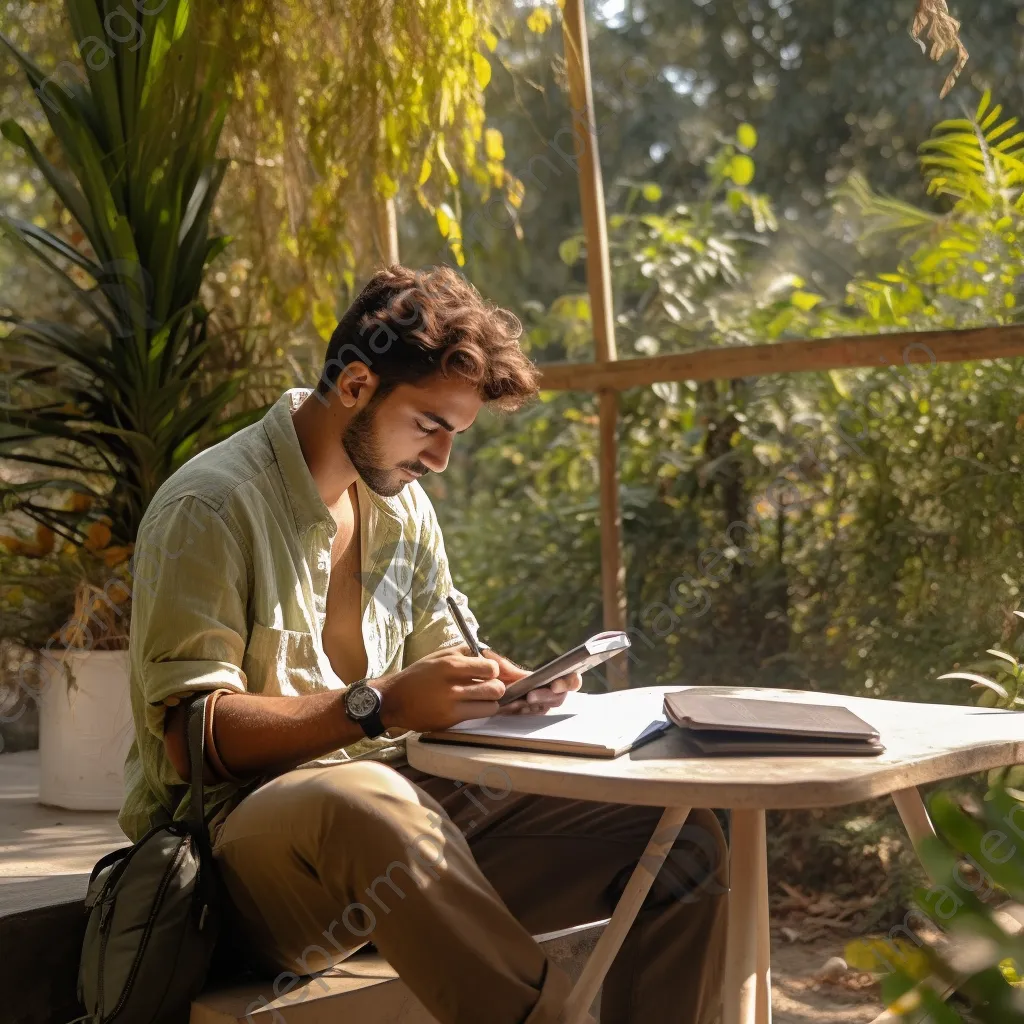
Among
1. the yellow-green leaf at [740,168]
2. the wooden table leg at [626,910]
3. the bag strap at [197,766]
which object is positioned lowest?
the wooden table leg at [626,910]

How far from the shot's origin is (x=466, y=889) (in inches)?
59.4

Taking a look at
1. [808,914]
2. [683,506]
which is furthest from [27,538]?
[808,914]

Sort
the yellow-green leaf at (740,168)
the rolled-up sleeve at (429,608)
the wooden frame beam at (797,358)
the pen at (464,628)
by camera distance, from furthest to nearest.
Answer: the yellow-green leaf at (740,168) → the wooden frame beam at (797,358) → the rolled-up sleeve at (429,608) → the pen at (464,628)

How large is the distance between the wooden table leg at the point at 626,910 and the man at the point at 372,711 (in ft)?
0.16

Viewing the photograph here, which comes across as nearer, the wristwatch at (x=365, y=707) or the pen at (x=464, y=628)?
the wristwatch at (x=365, y=707)

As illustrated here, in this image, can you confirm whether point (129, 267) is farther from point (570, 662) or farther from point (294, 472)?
point (570, 662)

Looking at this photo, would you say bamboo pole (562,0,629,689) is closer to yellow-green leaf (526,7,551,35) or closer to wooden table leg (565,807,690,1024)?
yellow-green leaf (526,7,551,35)

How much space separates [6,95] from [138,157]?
2.31 m

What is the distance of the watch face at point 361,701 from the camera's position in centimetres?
171

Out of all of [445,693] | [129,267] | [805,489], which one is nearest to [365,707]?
[445,693]

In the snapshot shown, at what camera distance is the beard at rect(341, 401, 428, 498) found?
2135 mm

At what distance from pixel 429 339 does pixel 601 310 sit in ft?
5.37

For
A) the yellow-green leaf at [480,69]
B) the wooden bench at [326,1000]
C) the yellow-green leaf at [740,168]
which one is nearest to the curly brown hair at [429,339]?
the wooden bench at [326,1000]

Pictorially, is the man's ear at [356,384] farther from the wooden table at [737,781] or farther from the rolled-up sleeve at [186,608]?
the wooden table at [737,781]
